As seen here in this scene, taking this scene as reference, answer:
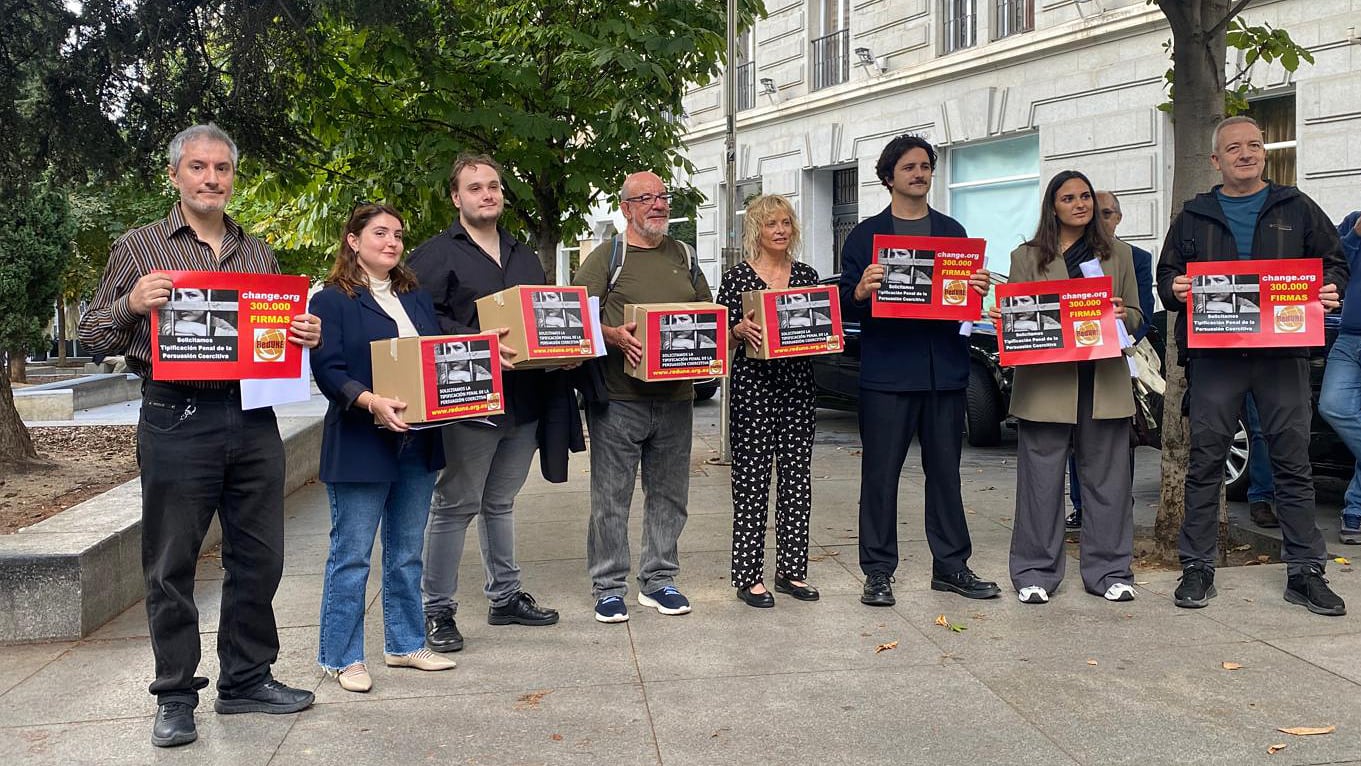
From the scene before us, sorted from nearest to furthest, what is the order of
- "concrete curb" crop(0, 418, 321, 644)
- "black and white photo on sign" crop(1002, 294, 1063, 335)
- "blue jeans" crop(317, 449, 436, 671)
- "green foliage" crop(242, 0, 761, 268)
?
"blue jeans" crop(317, 449, 436, 671) → "concrete curb" crop(0, 418, 321, 644) → "black and white photo on sign" crop(1002, 294, 1063, 335) → "green foliage" crop(242, 0, 761, 268)

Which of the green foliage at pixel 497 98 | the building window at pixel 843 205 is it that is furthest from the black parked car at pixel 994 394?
the building window at pixel 843 205

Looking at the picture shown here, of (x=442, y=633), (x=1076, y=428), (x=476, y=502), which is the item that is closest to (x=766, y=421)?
(x=476, y=502)

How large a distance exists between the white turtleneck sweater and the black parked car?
3.49m

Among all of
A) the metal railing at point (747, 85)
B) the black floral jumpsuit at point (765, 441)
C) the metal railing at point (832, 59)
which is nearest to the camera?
the black floral jumpsuit at point (765, 441)

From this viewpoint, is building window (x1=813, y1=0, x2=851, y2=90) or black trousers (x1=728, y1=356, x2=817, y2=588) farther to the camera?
building window (x1=813, y1=0, x2=851, y2=90)

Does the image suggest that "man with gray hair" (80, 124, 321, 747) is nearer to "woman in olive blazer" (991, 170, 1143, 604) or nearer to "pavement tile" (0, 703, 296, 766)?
"pavement tile" (0, 703, 296, 766)

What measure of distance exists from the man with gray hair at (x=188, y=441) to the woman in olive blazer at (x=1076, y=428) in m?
3.47

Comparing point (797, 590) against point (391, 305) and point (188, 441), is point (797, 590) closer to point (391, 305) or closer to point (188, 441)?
point (391, 305)

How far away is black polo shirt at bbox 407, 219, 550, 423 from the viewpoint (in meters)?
5.54

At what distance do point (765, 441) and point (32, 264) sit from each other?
1344 centimetres

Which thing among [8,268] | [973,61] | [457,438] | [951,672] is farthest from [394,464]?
[973,61]

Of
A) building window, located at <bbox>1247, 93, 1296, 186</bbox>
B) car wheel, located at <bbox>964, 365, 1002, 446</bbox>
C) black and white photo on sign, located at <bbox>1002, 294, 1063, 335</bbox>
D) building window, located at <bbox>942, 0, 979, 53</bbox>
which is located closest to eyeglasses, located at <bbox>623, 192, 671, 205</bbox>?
black and white photo on sign, located at <bbox>1002, 294, 1063, 335</bbox>

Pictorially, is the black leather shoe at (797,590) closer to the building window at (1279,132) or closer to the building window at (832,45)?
the building window at (1279,132)

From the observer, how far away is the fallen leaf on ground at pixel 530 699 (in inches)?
188
